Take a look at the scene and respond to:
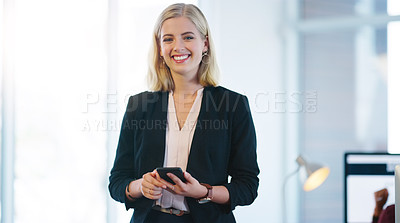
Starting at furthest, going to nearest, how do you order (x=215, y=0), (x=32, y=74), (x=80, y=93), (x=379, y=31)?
1. (x=379, y=31)
2. (x=215, y=0)
3. (x=80, y=93)
4. (x=32, y=74)

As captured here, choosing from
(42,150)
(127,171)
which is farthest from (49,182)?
(127,171)

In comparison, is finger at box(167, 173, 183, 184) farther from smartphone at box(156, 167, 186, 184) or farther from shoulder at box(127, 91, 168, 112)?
shoulder at box(127, 91, 168, 112)

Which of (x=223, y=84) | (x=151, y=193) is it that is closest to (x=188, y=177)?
(x=151, y=193)

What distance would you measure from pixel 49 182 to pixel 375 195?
66.8 inches

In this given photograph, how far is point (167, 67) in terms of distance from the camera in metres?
1.69

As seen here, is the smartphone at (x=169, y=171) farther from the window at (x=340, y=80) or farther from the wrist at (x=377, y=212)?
the window at (x=340, y=80)

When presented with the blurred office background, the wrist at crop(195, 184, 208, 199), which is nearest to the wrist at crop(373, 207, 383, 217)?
the blurred office background

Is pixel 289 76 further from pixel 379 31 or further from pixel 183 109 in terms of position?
pixel 183 109

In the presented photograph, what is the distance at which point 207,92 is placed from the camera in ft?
5.29

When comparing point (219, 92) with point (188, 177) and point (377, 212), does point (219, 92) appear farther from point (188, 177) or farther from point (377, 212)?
point (377, 212)

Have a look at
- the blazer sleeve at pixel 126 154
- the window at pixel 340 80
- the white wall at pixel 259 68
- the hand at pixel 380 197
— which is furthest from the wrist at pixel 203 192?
the window at pixel 340 80

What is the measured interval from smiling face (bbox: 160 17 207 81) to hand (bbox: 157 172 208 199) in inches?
15.5

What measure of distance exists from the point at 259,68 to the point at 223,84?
1.27 ft

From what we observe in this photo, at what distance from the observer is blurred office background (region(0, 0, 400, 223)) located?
221cm
